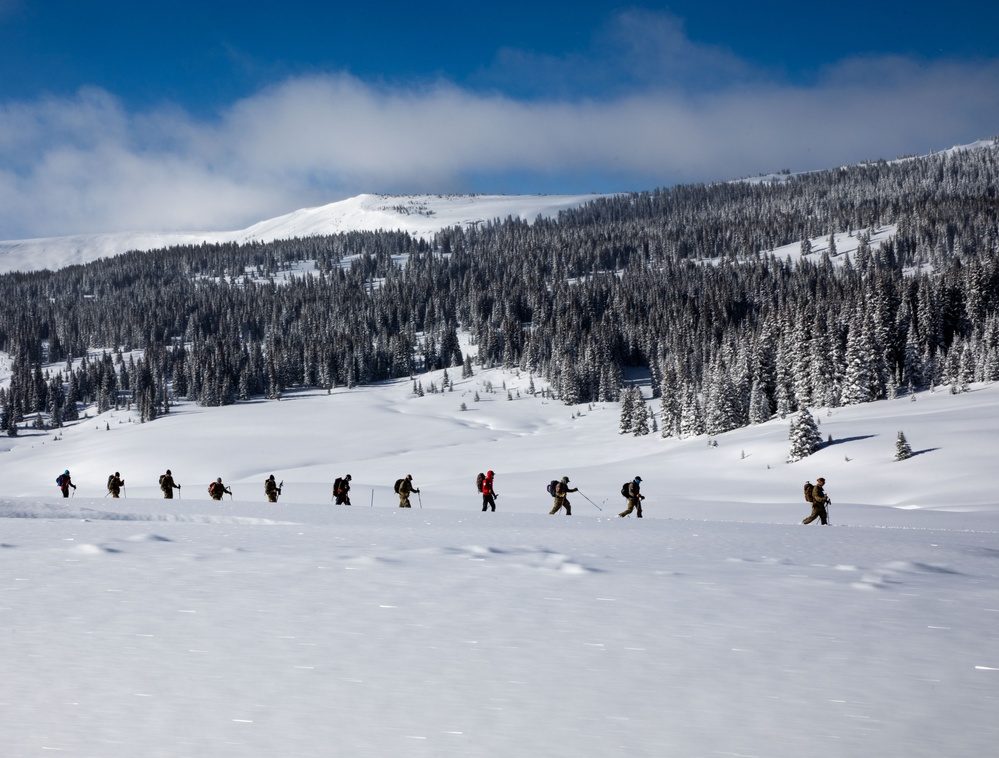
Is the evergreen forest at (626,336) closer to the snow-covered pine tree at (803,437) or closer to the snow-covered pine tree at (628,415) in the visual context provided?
the snow-covered pine tree at (628,415)

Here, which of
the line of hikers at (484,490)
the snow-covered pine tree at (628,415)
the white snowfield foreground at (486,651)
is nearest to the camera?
the white snowfield foreground at (486,651)

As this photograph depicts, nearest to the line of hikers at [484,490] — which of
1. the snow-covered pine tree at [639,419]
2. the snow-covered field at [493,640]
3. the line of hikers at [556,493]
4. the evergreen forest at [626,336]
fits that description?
the line of hikers at [556,493]

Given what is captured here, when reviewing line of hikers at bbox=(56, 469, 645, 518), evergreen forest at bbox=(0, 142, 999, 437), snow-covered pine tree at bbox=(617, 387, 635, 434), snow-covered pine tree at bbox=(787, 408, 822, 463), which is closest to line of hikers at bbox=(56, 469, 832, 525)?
line of hikers at bbox=(56, 469, 645, 518)

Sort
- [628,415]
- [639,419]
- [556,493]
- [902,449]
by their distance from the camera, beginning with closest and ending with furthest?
[556,493], [902,449], [639,419], [628,415]

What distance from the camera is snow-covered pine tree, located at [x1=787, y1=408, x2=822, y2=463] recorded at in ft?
117

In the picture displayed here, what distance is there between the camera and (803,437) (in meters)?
35.9

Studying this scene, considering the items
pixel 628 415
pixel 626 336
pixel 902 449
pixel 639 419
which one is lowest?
pixel 902 449

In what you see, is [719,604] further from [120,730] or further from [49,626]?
[49,626]

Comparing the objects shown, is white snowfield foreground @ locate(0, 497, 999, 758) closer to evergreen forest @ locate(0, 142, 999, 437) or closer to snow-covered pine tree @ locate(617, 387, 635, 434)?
evergreen forest @ locate(0, 142, 999, 437)

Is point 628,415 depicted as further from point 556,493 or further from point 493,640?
point 493,640

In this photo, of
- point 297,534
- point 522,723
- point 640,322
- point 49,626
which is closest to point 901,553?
point 522,723

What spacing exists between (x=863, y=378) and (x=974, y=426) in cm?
2636

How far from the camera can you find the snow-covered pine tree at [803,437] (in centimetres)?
3572

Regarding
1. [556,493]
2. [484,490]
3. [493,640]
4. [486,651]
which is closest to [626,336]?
[484,490]
